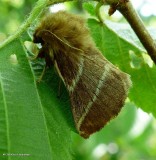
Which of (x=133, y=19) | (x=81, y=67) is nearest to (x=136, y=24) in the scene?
(x=133, y=19)

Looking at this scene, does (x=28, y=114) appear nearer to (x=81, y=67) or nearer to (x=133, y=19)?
(x=81, y=67)

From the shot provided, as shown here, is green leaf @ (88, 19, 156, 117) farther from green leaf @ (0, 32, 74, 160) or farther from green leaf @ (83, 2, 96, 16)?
green leaf @ (0, 32, 74, 160)

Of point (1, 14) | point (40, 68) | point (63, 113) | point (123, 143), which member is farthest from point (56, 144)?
point (1, 14)

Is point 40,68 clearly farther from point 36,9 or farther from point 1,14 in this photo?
point 1,14

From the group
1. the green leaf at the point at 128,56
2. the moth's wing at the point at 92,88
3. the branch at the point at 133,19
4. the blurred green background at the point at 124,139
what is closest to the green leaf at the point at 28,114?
the moth's wing at the point at 92,88

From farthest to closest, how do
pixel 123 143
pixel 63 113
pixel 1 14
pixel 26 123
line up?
pixel 1 14, pixel 123 143, pixel 63 113, pixel 26 123

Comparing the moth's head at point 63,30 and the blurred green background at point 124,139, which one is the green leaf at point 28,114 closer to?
the moth's head at point 63,30
